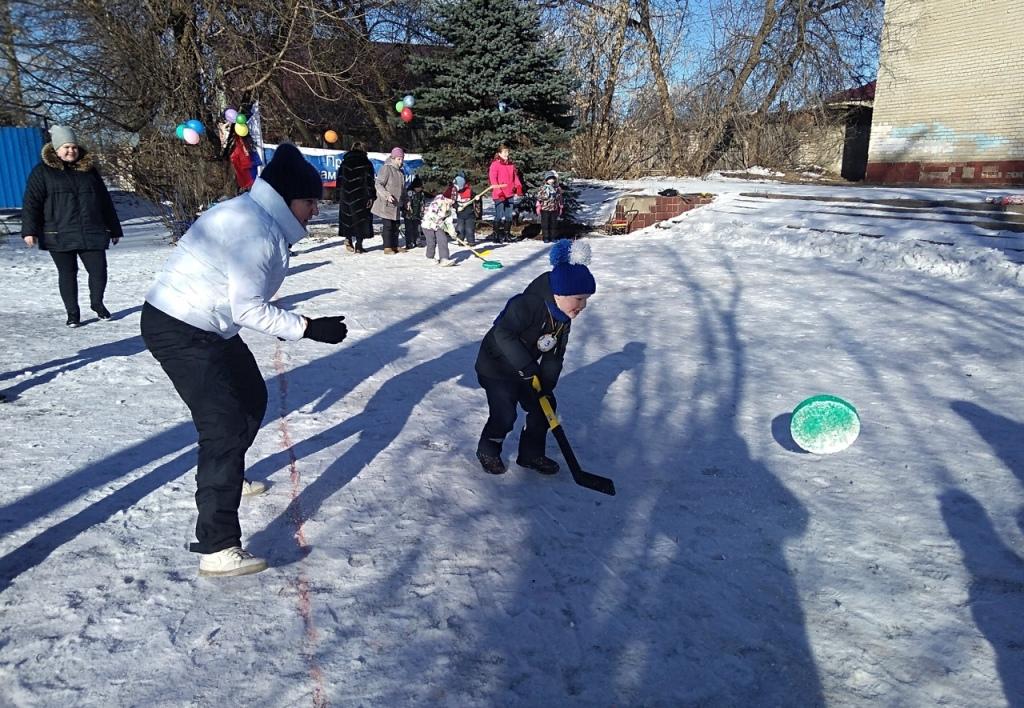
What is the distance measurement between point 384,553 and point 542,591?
695mm

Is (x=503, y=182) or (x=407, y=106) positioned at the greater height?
(x=407, y=106)

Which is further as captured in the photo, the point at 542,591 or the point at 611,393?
the point at 611,393

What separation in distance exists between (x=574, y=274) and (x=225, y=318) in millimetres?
1524

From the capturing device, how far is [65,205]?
592cm

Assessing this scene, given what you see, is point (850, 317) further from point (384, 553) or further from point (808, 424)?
point (384, 553)

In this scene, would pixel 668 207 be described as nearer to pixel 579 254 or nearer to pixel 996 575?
pixel 579 254

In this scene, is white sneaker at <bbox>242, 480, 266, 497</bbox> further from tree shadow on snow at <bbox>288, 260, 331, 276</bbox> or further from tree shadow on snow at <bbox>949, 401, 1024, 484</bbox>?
tree shadow on snow at <bbox>288, 260, 331, 276</bbox>

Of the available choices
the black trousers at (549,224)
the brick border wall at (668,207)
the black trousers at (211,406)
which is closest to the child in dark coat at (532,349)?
the black trousers at (211,406)

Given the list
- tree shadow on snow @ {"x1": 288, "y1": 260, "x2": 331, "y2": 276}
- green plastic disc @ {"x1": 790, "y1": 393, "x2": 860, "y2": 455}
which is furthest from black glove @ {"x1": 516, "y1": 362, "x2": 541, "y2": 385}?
tree shadow on snow @ {"x1": 288, "y1": 260, "x2": 331, "y2": 276}

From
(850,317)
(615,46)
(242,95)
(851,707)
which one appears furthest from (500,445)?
(615,46)

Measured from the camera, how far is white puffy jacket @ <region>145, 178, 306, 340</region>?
8.13 ft

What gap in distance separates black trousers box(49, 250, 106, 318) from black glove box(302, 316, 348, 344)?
463cm

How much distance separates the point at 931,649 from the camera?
2367mm

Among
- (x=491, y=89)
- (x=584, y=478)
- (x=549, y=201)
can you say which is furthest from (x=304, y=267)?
(x=584, y=478)
